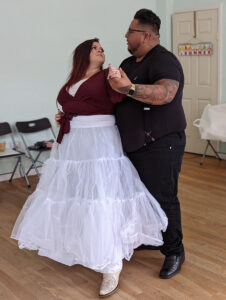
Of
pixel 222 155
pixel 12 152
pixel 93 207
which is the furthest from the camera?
pixel 222 155

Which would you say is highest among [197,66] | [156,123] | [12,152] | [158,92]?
[158,92]

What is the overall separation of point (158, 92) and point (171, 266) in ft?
3.89

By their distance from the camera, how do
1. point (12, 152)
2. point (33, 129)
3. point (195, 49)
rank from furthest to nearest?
1. point (195, 49)
2. point (33, 129)
3. point (12, 152)

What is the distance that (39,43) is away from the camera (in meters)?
5.73

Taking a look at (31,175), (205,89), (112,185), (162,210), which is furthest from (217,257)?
(205,89)

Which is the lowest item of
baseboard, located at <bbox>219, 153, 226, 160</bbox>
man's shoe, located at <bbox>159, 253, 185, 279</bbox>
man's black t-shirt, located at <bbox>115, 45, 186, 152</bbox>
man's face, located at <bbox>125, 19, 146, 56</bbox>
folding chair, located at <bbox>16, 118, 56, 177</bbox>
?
baseboard, located at <bbox>219, 153, 226, 160</bbox>

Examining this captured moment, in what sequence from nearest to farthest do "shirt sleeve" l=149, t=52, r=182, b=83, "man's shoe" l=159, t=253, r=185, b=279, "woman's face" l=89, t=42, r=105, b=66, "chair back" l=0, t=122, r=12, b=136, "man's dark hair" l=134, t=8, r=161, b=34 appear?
1. "shirt sleeve" l=149, t=52, r=182, b=83
2. "man's dark hair" l=134, t=8, r=161, b=34
3. "woman's face" l=89, t=42, r=105, b=66
4. "man's shoe" l=159, t=253, r=185, b=279
5. "chair back" l=0, t=122, r=12, b=136

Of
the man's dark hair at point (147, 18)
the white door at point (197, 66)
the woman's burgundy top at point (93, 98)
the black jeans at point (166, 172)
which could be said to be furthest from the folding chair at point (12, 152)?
the man's dark hair at point (147, 18)

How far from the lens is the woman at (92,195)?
106 inches

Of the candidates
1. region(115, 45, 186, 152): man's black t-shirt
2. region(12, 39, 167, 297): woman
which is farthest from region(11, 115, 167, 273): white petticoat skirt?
region(115, 45, 186, 152): man's black t-shirt

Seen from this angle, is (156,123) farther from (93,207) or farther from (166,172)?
(93,207)

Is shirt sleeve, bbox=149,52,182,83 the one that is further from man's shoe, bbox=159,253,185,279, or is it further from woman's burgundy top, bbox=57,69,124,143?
man's shoe, bbox=159,253,185,279

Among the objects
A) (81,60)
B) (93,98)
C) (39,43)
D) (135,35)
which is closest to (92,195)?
(93,98)

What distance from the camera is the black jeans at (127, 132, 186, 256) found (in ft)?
9.20
